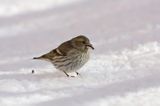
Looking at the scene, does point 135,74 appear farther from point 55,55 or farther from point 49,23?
point 49,23

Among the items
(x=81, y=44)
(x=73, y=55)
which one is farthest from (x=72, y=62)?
(x=81, y=44)

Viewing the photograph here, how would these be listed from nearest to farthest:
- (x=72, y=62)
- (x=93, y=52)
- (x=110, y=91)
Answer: (x=110, y=91), (x=72, y=62), (x=93, y=52)

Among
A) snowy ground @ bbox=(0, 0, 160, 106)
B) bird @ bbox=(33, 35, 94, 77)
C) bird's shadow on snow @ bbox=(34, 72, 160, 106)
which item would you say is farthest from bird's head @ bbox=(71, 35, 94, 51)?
bird's shadow on snow @ bbox=(34, 72, 160, 106)

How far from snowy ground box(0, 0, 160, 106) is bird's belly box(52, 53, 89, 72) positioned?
111mm

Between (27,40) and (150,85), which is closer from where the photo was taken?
(150,85)

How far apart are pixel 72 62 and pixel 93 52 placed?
1.25 meters

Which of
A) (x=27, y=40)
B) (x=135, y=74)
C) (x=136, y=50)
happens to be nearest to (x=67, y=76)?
(x=135, y=74)

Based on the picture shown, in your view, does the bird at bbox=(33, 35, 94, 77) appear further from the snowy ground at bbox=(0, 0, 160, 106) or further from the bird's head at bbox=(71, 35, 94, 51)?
the snowy ground at bbox=(0, 0, 160, 106)

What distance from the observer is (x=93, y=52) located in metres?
8.30

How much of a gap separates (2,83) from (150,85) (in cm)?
147

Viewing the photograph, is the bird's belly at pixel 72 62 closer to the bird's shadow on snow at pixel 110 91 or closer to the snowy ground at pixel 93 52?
the snowy ground at pixel 93 52

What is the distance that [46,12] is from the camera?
10781 millimetres

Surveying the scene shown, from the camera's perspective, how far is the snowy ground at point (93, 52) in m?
6.38

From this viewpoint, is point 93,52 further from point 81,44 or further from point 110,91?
point 110,91
